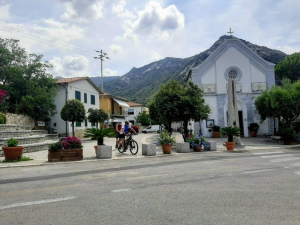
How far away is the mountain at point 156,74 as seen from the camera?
332 ft

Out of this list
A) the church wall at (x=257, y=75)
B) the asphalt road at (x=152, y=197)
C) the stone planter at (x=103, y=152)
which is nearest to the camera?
the asphalt road at (x=152, y=197)

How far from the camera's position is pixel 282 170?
8266mm

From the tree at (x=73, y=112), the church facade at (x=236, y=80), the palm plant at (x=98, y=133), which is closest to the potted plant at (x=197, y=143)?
the palm plant at (x=98, y=133)

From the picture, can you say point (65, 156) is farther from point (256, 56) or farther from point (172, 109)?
point (256, 56)

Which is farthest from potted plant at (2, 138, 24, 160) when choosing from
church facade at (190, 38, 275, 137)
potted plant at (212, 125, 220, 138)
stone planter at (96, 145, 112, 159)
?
potted plant at (212, 125, 220, 138)

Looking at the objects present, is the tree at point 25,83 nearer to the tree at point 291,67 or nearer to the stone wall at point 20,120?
the stone wall at point 20,120

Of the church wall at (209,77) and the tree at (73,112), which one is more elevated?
the church wall at (209,77)

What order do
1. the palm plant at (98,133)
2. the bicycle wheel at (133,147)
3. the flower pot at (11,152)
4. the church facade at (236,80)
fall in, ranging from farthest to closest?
the church facade at (236,80) → the bicycle wheel at (133,147) → the palm plant at (98,133) → the flower pot at (11,152)

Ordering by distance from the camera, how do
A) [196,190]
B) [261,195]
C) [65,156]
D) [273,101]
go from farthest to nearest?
[273,101], [65,156], [196,190], [261,195]

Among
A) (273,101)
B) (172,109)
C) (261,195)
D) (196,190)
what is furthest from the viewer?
(273,101)

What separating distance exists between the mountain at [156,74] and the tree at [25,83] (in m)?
44.1

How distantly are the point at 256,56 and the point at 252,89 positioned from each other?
3.82 meters

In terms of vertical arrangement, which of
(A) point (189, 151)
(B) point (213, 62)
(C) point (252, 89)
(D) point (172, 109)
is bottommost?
(A) point (189, 151)

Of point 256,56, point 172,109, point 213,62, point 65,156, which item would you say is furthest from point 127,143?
point 256,56
